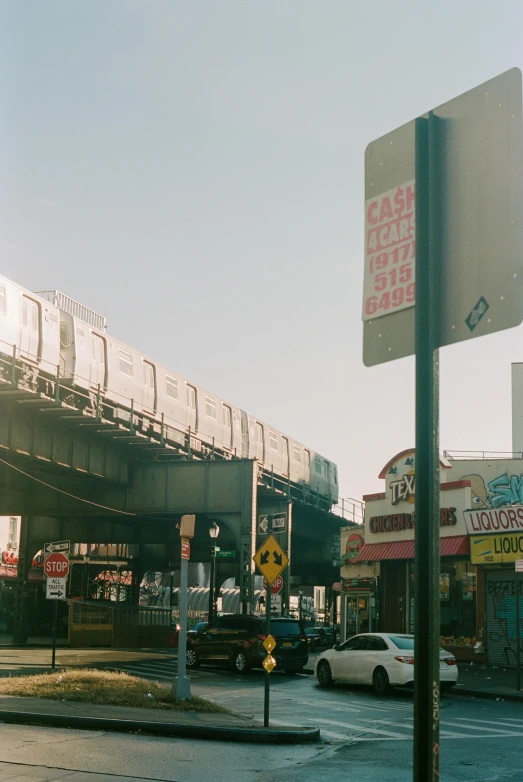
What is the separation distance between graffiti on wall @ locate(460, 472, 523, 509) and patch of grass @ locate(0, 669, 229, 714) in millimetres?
21807

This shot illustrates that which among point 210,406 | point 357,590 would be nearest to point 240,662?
point 357,590

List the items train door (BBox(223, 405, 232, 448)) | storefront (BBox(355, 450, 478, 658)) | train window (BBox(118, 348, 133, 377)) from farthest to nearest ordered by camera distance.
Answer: train door (BBox(223, 405, 232, 448)) → train window (BBox(118, 348, 133, 377)) → storefront (BBox(355, 450, 478, 658))

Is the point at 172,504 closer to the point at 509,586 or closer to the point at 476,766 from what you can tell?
the point at 509,586

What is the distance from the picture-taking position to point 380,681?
73.2 ft

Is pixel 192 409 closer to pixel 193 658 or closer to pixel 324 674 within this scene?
pixel 193 658

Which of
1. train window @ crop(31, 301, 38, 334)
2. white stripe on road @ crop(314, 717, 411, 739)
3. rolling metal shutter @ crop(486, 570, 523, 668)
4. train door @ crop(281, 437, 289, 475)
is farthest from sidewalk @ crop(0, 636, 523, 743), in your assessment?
train door @ crop(281, 437, 289, 475)

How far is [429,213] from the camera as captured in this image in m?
3.37

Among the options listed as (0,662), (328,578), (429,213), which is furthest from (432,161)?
(328,578)

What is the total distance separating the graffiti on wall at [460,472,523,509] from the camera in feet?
123

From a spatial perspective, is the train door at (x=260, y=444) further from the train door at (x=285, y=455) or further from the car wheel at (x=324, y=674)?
the car wheel at (x=324, y=674)

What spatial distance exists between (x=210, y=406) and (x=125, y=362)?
9.18 meters

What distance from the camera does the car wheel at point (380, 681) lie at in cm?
2208

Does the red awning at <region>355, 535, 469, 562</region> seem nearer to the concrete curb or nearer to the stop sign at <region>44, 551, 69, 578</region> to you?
the stop sign at <region>44, 551, 69, 578</region>

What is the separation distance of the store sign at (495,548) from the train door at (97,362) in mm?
14660
